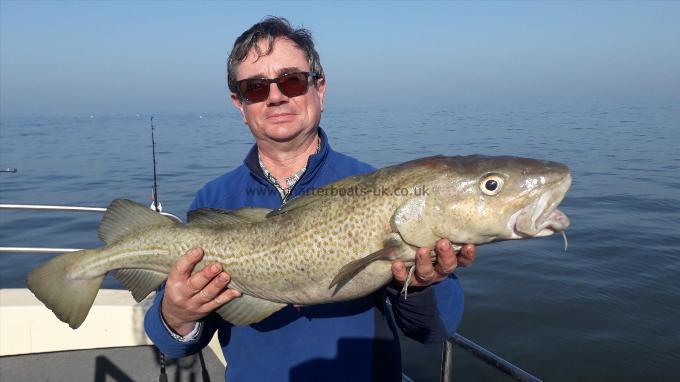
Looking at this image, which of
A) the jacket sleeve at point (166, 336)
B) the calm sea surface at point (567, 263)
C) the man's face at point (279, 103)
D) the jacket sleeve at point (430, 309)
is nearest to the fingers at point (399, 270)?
the jacket sleeve at point (430, 309)

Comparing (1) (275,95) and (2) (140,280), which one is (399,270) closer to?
(1) (275,95)

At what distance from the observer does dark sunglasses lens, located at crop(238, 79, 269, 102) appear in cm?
331

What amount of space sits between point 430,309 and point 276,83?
1849 mm

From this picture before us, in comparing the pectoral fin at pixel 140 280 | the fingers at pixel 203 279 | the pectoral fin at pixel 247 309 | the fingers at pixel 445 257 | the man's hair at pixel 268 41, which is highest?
the man's hair at pixel 268 41

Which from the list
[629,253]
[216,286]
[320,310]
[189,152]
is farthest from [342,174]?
[189,152]

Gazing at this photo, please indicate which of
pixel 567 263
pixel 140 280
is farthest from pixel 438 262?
pixel 567 263

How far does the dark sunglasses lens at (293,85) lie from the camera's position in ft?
10.8

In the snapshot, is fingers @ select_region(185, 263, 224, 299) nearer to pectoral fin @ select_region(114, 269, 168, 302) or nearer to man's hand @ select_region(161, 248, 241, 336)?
man's hand @ select_region(161, 248, 241, 336)

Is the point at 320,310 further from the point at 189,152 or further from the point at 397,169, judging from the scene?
the point at 189,152

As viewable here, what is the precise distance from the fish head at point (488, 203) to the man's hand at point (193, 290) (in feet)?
3.71

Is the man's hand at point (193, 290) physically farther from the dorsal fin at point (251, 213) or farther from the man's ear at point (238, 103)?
the man's ear at point (238, 103)

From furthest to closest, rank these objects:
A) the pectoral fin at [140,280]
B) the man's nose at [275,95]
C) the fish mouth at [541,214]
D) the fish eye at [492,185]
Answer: the man's nose at [275,95] < the pectoral fin at [140,280] < the fish eye at [492,185] < the fish mouth at [541,214]

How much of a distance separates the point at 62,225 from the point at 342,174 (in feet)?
45.7

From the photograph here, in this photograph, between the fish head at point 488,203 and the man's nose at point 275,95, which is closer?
the fish head at point 488,203
